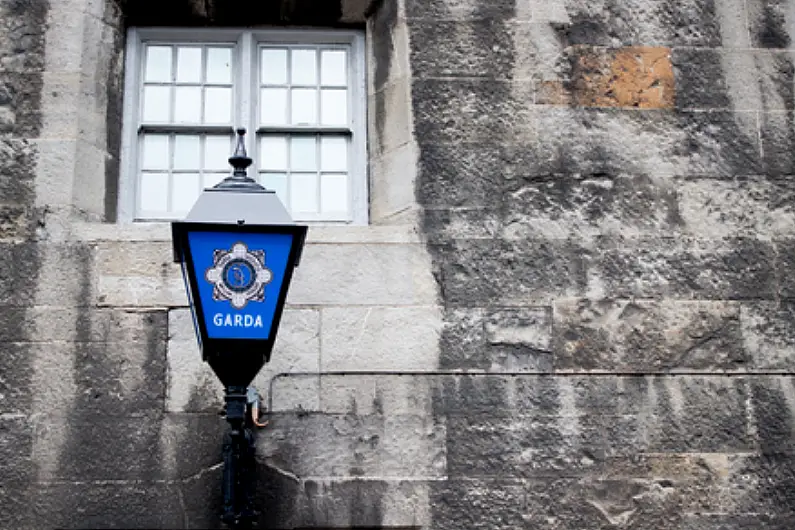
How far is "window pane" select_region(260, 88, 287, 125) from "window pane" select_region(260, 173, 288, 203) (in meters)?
0.29

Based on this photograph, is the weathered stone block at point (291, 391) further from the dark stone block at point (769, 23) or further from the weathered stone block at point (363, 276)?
the dark stone block at point (769, 23)

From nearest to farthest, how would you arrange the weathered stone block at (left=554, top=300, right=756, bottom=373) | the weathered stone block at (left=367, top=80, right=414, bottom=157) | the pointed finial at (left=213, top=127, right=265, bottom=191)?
the pointed finial at (left=213, top=127, right=265, bottom=191) → the weathered stone block at (left=554, top=300, right=756, bottom=373) → the weathered stone block at (left=367, top=80, right=414, bottom=157)

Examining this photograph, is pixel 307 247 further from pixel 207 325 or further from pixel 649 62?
pixel 649 62

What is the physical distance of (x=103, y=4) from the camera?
6.85 m

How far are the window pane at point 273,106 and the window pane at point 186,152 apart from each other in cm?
37

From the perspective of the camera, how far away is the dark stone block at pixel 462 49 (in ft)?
22.1

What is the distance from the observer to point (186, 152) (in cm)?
684

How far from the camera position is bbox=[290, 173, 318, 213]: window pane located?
6766 millimetres

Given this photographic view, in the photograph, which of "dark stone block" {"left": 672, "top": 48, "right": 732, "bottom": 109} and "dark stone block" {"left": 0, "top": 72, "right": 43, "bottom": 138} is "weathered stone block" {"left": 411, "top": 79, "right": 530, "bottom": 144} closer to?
"dark stone block" {"left": 672, "top": 48, "right": 732, "bottom": 109}

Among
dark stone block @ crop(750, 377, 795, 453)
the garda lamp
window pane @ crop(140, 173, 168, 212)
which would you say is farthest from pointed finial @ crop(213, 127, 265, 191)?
dark stone block @ crop(750, 377, 795, 453)

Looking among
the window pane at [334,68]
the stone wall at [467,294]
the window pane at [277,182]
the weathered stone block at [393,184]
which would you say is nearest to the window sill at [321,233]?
the stone wall at [467,294]

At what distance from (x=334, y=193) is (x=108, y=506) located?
6.49ft

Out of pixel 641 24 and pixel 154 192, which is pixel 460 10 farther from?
pixel 154 192

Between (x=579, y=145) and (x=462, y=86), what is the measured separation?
26.1 inches
